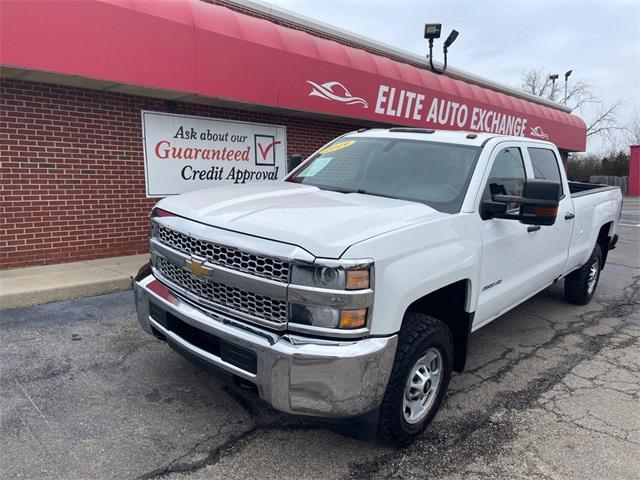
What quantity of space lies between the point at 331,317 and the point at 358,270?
0.88 feet

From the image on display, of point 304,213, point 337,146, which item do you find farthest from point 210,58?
point 304,213

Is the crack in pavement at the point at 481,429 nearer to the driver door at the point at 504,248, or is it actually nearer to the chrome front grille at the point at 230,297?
the driver door at the point at 504,248

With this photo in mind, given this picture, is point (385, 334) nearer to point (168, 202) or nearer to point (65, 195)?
point (168, 202)

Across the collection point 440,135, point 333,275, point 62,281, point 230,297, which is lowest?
point 62,281

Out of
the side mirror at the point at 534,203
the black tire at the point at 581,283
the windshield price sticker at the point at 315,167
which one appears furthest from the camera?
the black tire at the point at 581,283

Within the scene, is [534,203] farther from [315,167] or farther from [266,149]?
[266,149]

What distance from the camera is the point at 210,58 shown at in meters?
7.05

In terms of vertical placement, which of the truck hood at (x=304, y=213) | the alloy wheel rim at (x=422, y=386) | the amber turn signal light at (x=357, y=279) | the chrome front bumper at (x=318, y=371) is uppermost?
the truck hood at (x=304, y=213)

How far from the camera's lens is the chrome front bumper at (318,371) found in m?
2.40

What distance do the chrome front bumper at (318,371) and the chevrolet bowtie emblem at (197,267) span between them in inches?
16.5

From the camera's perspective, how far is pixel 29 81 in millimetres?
6098

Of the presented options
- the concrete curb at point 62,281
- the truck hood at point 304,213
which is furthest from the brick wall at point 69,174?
the truck hood at point 304,213

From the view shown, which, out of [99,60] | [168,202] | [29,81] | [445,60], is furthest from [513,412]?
[445,60]

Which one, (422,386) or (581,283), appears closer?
(422,386)
